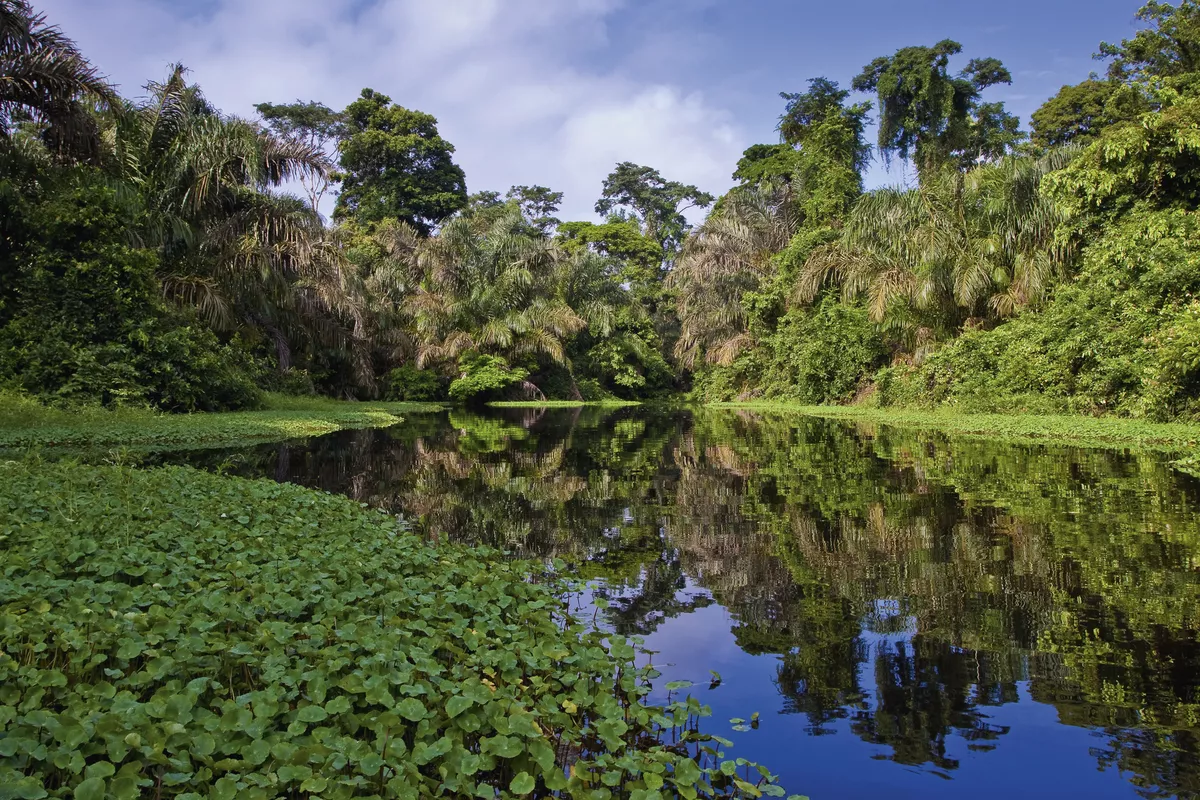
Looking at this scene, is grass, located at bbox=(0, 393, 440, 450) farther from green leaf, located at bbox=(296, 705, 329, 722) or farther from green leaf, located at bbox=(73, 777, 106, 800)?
green leaf, located at bbox=(73, 777, 106, 800)

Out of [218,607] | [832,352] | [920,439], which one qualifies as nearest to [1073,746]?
[218,607]

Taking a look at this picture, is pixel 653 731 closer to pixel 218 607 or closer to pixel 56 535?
pixel 218 607

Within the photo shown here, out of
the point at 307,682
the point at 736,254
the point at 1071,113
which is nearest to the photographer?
the point at 307,682

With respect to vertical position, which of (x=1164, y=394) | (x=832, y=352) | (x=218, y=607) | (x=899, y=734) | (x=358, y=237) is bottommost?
(x=899, y=734)

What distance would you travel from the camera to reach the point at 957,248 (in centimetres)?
2220

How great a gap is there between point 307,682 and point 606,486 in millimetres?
7387

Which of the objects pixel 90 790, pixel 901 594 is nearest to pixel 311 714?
pixel 90 790

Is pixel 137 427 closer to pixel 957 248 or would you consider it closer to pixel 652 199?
pixel 957 248

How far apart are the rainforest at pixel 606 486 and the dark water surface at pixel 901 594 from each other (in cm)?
3

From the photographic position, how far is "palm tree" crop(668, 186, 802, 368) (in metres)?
35.9

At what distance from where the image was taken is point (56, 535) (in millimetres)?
5020

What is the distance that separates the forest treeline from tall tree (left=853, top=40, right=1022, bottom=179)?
119 millimetres

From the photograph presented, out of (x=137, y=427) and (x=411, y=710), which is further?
(x=137, y=427)

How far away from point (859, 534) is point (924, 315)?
1822 centimetres
